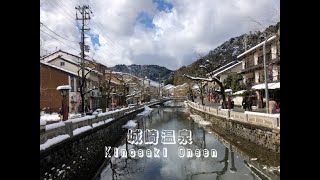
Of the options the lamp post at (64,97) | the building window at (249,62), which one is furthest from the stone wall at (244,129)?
the lamp post at (64,97)

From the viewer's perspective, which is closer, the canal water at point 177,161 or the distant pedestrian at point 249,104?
the canal water at point 177,161

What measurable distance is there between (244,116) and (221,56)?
2721 millimetres

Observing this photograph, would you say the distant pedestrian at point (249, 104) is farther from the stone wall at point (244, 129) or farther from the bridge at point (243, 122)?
the stone wall at point (244, 129)

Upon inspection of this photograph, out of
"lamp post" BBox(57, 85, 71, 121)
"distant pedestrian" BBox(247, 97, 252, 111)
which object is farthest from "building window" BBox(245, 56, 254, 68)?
"lamp post" BBox(57, 85, 71, 121)

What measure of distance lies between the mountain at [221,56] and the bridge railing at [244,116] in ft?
3.75

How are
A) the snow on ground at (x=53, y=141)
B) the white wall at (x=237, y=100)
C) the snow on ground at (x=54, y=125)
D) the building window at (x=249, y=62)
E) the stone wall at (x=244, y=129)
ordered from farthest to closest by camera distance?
the white wall at (x=237, y=100)
the stone wall at (x=244, y=129)
the building window at (x=249, y=62)
the snow on ground at (x=54, y=125)
the snow on ground at (x=53, y=141)

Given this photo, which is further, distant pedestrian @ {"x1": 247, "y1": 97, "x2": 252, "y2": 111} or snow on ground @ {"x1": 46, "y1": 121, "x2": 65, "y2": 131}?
distant pedestrian @ {"x1": 247, "y1": 97, "x2": 252, "y2": 111}

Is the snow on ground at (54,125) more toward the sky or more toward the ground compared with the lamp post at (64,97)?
more toward the ground

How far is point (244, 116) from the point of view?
7.32 metres

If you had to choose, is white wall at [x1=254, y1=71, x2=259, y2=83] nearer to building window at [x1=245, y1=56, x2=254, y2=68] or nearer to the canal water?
building window at [x1=245, y1=56, x2=254, y2=68]

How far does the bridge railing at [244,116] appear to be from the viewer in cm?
580

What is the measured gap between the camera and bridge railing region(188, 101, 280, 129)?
5.80 meters

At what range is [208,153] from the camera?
3.21 meters

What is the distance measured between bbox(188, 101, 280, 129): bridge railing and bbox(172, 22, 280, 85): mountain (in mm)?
1142
